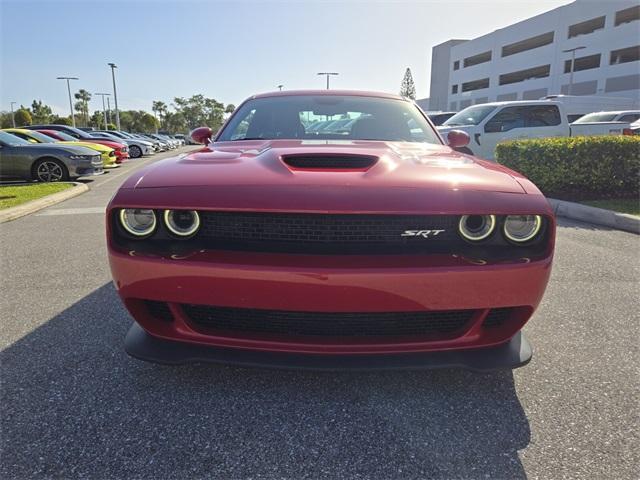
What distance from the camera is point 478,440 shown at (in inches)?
61.7

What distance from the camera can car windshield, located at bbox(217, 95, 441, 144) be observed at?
273cm

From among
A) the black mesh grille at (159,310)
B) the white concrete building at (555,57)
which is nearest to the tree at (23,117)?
the white concrete building at (555,57)

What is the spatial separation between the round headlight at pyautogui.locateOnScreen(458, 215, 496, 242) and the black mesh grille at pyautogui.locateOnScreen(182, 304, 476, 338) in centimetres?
30

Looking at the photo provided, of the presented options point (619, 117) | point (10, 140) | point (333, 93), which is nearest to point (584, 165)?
point (333, 93)

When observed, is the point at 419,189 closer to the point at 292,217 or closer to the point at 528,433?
the point at 292,217

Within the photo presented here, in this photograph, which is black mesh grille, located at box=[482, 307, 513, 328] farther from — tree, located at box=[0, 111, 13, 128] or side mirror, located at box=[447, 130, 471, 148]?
tree, located at box=[0, 111, 13, 128]

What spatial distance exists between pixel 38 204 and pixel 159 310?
20.6 ft

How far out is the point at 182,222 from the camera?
5.49ft

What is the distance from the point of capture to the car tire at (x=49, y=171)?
31.0 feet

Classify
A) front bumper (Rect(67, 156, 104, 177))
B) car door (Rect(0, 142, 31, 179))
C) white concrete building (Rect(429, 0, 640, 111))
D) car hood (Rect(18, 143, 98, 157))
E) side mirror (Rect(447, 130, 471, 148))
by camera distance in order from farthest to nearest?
white concrete building (Rect(429, 0, 640, 111)) < front bumper (Rect(67, 156, 104, 177)) < car hood (Rect(18, 143, 98, 157)) < car door (Rect(0, 142, 31, 179)) < side mirror (Rect(447, 130, 471, 148))

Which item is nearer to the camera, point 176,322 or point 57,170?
point 176,322

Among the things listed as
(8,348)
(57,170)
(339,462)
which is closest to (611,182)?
(339,462)

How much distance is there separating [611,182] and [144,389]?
24.5 ft

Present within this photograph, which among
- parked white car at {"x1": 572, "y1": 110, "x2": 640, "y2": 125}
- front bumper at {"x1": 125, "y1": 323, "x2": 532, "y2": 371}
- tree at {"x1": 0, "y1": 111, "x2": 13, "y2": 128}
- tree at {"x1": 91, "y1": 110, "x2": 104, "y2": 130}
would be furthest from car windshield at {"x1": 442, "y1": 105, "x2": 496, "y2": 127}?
tree at {"x1": 0, "y1": 111, "x2": 13, "y2": 128}
